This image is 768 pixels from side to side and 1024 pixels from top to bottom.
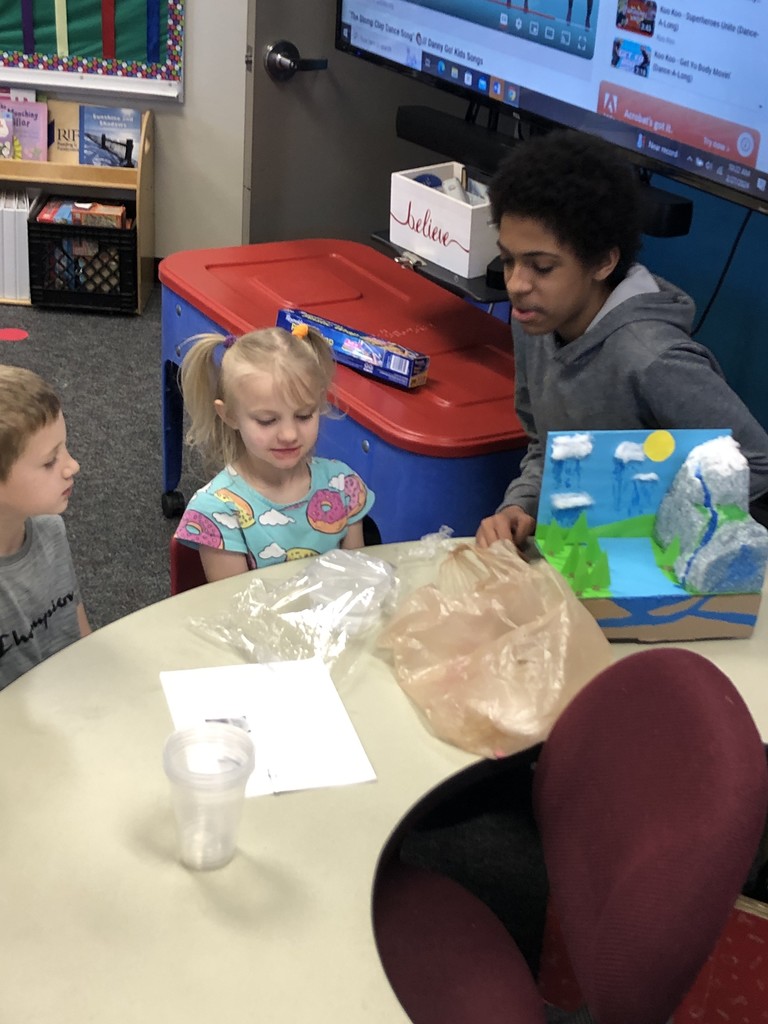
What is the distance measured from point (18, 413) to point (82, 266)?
8.42ft

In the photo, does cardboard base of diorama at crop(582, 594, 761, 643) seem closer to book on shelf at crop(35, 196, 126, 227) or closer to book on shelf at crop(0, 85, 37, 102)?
book on shelf at crop(35, 196, 126, 227)

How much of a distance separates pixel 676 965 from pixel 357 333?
1.31 meters

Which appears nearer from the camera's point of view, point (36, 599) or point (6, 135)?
point (36, 599)

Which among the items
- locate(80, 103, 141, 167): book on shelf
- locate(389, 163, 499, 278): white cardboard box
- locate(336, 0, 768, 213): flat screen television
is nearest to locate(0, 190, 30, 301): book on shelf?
locate(80, 103, 141, 167): book on shelf

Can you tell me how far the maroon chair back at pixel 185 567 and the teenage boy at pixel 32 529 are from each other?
0.21m

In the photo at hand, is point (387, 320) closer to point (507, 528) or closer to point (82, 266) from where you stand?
point (507, 528)

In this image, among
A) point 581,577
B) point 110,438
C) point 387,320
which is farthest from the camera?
point 110,438

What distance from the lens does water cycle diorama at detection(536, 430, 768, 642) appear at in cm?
131

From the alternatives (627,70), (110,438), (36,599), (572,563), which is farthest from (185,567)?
(110,438)

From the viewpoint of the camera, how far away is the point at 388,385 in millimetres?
1952

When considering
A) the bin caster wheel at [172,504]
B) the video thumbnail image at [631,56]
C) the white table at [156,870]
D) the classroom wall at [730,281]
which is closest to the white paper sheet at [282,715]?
the white table at [156,870]

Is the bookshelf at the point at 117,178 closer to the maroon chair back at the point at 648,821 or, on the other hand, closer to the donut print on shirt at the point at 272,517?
the donut print on shirt at the point at 272,517

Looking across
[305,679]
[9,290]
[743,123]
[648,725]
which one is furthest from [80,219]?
[648,725]

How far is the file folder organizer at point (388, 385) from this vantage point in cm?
183
